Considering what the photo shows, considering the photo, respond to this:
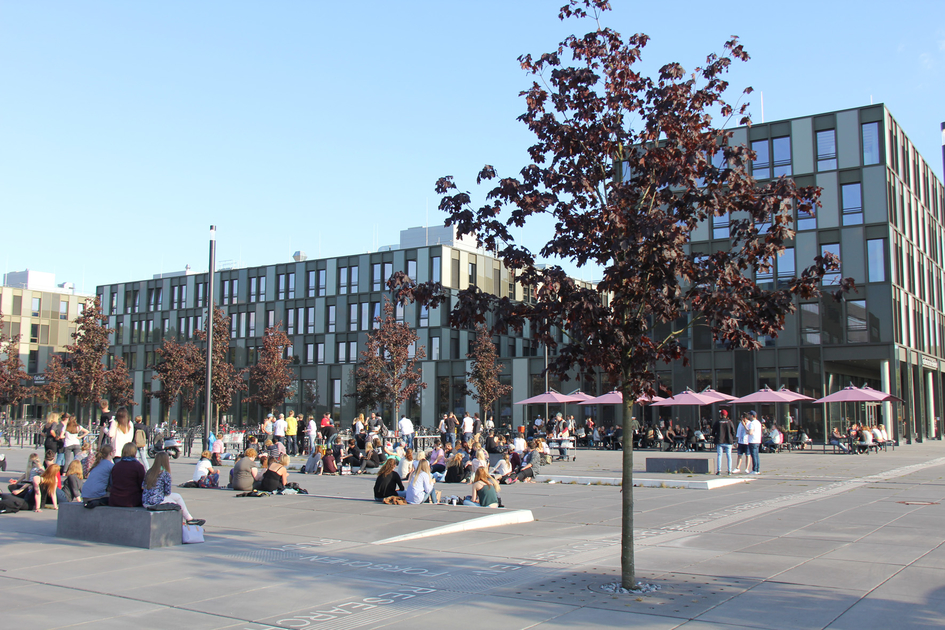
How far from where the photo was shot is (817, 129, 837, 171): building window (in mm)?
42844

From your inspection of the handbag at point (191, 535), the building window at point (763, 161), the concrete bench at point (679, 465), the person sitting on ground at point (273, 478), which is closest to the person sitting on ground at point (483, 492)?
the person sitting on ground at point (273, 478)

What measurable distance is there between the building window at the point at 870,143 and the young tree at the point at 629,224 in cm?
3825

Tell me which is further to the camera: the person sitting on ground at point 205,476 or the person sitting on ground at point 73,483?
the person sitting on ground at point 205,476

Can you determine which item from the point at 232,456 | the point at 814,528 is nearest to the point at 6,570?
the point at 814,528

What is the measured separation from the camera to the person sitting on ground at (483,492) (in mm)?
14727

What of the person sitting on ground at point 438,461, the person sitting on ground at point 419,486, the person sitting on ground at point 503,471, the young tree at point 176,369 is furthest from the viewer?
the young tree at point 176,369

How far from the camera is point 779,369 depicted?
141ft

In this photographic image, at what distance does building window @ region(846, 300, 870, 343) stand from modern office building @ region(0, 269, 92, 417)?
72603mm

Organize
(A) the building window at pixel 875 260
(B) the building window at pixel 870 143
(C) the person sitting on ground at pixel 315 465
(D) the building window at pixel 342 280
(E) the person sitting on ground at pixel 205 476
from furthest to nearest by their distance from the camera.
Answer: (D) the building window at pixel 342 280, (B) the building window at pixel 870 143, (A) the building window at pixel 875 260, (C) the person sitting on ground at pixel 315 465, (E) the person sitting on ground at pixel 205 476

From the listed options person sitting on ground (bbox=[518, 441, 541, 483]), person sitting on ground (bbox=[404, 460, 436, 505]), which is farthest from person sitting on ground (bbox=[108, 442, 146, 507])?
person sitting on ground (bbox=[518, 441, 541, 483])

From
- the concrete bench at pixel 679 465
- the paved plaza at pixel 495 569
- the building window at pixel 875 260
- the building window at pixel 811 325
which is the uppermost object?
the building window at pixel 875 260

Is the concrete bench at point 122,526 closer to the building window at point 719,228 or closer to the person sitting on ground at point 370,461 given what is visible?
the person sitting on ground at point 370,461

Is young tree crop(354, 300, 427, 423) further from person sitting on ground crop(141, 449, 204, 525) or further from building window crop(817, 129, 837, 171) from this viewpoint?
person sitting on ground crop(141, 449, 204, 525)

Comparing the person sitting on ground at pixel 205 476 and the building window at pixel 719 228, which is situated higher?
the building window at pixel 719 228
